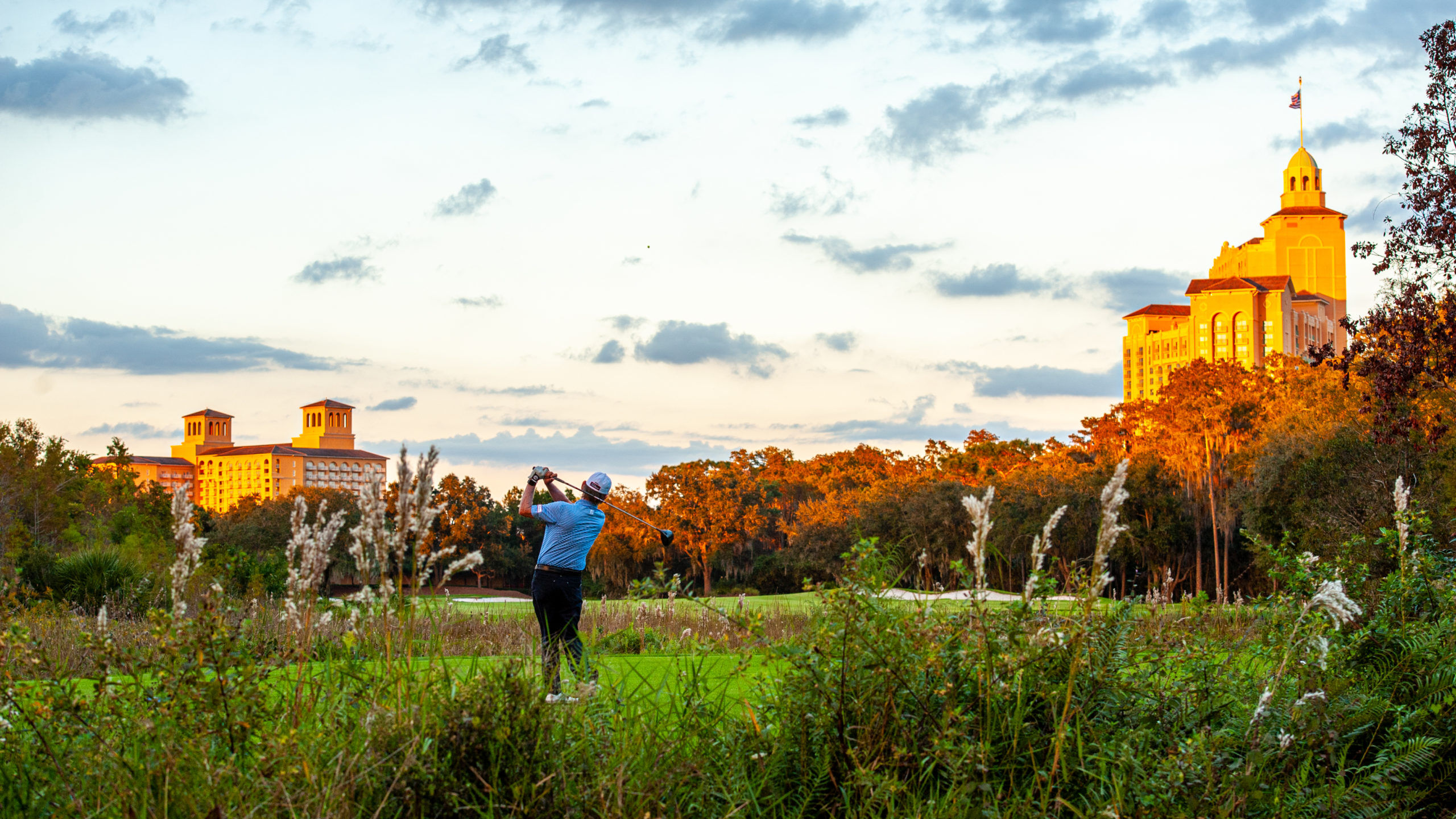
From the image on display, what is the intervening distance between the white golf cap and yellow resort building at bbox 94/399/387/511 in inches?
4829

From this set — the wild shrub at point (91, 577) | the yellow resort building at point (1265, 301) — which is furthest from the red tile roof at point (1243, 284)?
the wild shrub at point (91, 577)

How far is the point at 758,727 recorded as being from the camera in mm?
3664

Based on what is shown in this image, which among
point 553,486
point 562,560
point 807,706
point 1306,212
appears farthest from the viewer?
point 1306,212

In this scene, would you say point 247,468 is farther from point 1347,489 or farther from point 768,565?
point 1347,489

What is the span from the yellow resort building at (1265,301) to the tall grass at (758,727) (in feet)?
352

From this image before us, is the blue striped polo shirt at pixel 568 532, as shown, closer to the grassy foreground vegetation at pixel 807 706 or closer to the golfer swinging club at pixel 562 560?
the golfer swinging club at pixel 562 560

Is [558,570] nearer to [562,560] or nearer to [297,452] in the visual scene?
[562,560]

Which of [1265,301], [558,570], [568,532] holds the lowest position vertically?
[558,570]

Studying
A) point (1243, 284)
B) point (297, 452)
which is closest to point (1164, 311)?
point (1243, 284)

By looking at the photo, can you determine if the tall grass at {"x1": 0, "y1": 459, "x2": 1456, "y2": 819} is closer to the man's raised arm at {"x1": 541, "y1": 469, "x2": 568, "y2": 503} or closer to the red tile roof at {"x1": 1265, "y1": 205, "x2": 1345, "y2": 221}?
the man's raised arm at {"x1": 541, "y1": 469, "x2": 568, "y2": 503}

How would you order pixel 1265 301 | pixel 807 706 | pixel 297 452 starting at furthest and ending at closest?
1. pixel 297 452
2. pixel 1265 301
3. pixel 807 706

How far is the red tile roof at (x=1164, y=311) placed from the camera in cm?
11919

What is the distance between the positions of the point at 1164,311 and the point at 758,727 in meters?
126

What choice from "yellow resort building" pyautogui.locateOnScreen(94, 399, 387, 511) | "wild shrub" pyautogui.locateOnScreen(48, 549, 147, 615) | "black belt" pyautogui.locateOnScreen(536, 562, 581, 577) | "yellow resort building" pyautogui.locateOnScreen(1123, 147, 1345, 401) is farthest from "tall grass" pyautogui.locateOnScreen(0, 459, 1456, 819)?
"yellow resort building" pyautogui.locateOnScreen(94, 399, 387, 511)
